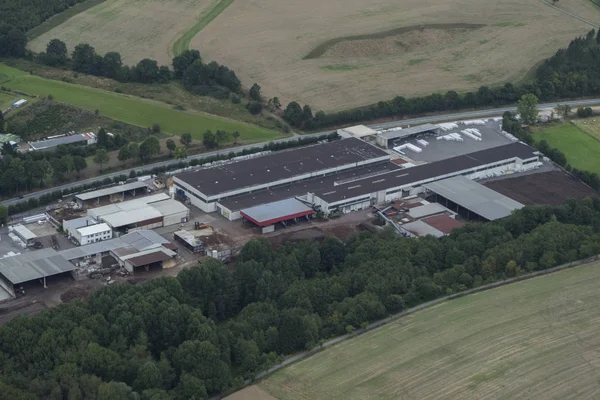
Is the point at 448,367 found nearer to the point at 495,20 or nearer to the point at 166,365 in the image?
the point at 166,365

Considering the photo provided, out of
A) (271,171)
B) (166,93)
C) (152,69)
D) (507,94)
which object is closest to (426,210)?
(271,171)

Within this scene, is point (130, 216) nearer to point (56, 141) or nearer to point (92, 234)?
point (92, 234)

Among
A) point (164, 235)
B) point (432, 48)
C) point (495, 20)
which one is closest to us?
point (164, 235)

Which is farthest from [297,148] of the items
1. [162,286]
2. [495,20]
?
[495,20]

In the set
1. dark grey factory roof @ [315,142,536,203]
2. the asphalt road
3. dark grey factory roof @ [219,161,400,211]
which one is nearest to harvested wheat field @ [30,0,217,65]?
the asphalt road

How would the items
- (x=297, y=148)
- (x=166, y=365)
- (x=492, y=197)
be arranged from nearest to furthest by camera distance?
(x=166, y=365)
(x=492, y=197)
(x=297, y=148)

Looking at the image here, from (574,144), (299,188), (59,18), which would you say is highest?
(59,18)

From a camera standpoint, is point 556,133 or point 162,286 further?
point 556,133
